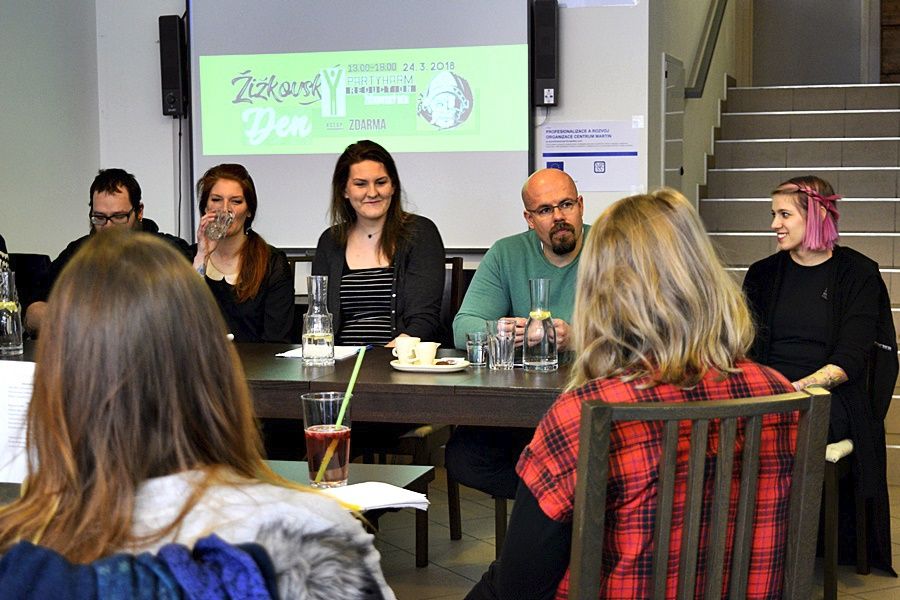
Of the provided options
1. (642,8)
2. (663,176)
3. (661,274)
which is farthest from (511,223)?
(661,274)

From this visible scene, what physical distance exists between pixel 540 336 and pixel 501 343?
0.10 meters

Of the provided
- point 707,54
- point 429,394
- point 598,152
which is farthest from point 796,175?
point 429,394

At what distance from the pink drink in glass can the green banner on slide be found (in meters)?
3.68

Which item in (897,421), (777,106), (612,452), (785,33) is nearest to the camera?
(612,452)

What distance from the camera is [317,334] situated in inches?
114

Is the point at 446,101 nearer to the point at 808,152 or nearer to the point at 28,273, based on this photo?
the point at 28,273

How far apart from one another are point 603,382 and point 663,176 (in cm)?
414

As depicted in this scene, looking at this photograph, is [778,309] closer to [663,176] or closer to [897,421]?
[897,421]

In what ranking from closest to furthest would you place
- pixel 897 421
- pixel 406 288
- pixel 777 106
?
pixel 406 288 < pixel 897 421 < pixel 777 106

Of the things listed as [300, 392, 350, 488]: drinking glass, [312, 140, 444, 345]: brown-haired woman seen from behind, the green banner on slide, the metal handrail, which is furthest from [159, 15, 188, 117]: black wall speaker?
[300, 392, 350, 488]: drinking glass

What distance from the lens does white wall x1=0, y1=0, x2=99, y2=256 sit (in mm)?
5094

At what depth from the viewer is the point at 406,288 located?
3648mm

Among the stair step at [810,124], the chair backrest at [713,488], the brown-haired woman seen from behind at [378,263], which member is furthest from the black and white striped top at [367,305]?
the stair step at [810,124]

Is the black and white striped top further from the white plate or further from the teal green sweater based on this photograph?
the white plate
